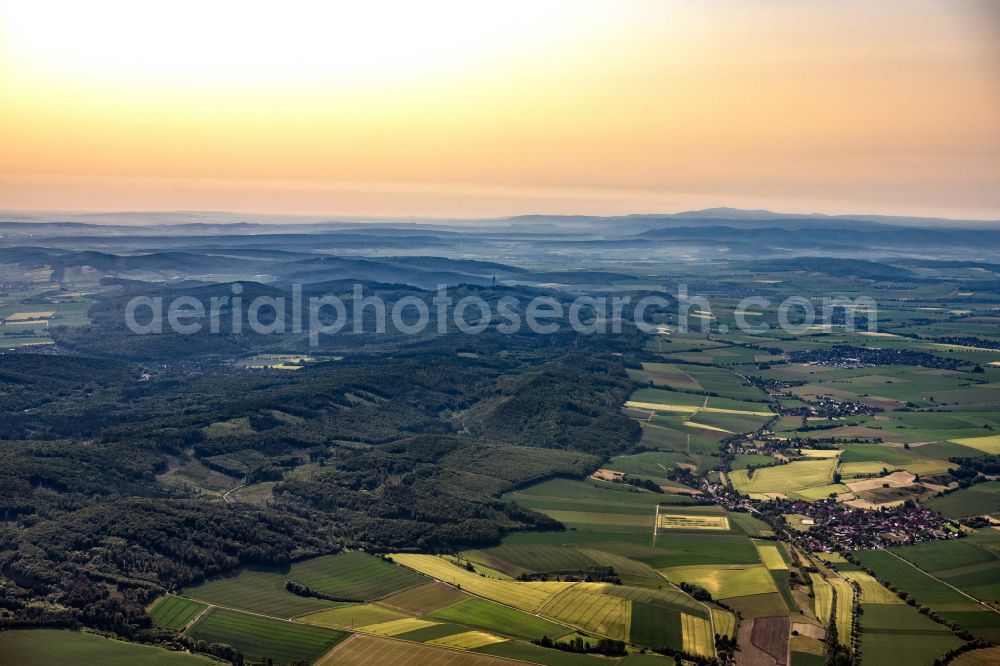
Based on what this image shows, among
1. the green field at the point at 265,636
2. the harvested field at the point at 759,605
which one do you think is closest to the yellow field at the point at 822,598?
the harvested field at the point at 759,605

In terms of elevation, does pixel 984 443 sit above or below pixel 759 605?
above

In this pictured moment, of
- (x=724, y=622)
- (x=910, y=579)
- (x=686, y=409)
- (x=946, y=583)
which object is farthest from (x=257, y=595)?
(x=686, y=409)

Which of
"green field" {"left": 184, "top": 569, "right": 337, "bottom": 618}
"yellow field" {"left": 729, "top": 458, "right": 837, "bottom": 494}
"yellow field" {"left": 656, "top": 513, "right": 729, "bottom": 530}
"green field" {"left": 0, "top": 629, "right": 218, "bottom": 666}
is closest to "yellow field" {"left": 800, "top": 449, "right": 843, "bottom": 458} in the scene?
"yellow field" {"left": 729, "top": 458, "right": 837, "bottom": 494}

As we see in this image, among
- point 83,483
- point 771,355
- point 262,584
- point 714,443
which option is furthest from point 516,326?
point 262,584

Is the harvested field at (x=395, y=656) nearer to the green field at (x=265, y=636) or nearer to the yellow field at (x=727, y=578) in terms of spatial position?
the green field at (x=265, y=636)

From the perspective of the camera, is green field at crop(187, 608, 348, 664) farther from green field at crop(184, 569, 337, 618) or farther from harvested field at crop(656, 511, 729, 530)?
harvested field at crop(656, 511, 729, 530)

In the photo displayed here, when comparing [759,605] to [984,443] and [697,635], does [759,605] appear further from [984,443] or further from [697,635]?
[984,443]

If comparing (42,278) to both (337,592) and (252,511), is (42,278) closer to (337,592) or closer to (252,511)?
(252,511)
